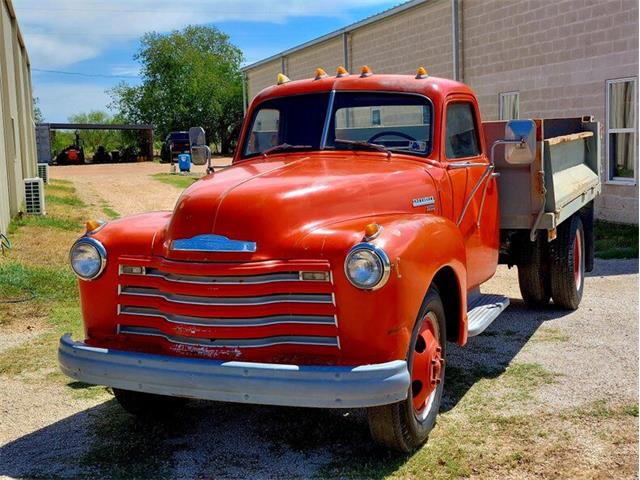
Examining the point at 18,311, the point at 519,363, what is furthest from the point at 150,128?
the point at 519,363

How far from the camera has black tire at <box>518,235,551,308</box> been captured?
7.31m

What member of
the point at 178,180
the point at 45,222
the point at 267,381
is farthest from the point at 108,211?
the point at 267,381

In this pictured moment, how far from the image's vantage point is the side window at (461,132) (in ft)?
18.4

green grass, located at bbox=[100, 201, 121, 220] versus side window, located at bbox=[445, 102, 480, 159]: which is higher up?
side window, located at bbox=[445, 102, 480, 159]

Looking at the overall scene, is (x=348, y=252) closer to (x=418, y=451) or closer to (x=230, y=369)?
(x=230, y=369)

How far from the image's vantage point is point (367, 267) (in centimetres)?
382

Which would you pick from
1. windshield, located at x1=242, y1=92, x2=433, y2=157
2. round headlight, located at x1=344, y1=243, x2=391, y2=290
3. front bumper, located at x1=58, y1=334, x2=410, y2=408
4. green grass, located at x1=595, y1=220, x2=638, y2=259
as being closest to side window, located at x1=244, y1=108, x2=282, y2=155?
windshield, located at x1=242, y1=92, x2=433, y2=157

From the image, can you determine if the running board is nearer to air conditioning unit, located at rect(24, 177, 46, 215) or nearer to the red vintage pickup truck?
the red vintage pickup truck

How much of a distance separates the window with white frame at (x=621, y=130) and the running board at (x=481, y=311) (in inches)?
318

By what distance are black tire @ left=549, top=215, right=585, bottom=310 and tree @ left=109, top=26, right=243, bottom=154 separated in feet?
155

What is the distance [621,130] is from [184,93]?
46105mm

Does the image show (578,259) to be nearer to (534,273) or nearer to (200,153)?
(534,273)

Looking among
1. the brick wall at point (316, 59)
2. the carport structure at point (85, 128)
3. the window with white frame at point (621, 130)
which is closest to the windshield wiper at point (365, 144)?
the window with white frame at point (621, 130)

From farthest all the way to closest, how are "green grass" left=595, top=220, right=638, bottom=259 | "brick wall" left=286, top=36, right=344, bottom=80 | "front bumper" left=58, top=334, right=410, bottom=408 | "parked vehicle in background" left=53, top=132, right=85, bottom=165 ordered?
"parked vehicle in background" left=53, top=132, right=85, bottom=165
"brick wall" left=286, top=36, right=344, bottom=80
"green grass" left=595, top=220, right=638, bottom=259
"front bumper" left=58, top=334, right=410, bottom=408
